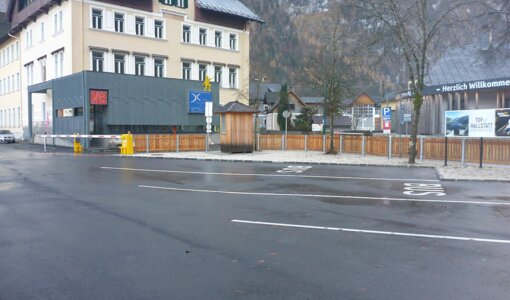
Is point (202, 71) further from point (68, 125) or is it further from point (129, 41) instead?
point (68, 125)

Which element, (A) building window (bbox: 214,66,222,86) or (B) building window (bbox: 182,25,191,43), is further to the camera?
(A) building window (bbox: 214,66,222,86)

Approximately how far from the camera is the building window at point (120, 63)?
4088cm

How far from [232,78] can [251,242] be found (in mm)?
45148

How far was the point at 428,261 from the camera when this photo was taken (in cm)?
607

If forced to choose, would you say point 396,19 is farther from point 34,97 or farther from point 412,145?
point 34,97

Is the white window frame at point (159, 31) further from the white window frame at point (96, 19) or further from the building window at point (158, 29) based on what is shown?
the white window frame at point (96, 19)

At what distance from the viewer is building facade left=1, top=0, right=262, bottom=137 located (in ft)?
127

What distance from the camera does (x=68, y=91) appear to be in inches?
1379

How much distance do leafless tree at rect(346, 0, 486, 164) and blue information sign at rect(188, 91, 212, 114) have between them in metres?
17.7

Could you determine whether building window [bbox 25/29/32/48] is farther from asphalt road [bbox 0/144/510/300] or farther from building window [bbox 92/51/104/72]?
asphalt road [bbox 0/144/510/300]

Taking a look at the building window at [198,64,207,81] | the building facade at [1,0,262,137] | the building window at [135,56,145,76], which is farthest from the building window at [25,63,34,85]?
the building window at [198,64,207,81]

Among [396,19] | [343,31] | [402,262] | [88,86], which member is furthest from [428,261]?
[88,86]

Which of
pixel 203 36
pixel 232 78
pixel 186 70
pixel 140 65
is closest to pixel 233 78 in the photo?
pixel 232 78

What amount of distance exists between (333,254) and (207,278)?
74.3 inches
